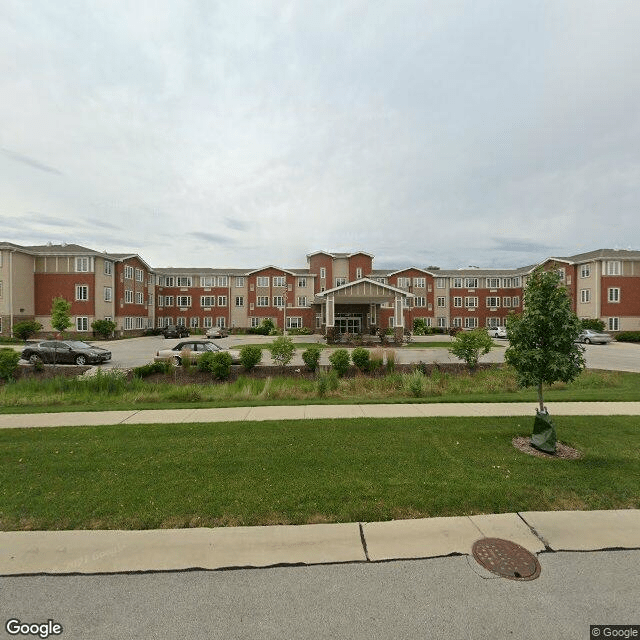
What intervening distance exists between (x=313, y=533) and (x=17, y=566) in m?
2.94

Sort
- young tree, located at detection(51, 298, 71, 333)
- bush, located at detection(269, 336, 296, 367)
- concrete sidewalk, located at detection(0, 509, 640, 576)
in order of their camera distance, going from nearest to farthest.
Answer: concrete sidewalk, located at detection(0, 509, 640, 576) < bush, located at detection(269, 336, 296, 367) < young tree, located at detection(51, 298, 71, 333)

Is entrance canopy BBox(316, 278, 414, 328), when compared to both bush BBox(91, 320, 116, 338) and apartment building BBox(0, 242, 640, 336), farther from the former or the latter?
bush BBox(91, 320, 116, 338)

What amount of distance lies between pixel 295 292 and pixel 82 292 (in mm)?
29044

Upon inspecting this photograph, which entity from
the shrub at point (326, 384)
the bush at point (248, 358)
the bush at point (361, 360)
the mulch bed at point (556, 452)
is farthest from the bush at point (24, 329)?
the mulch bed at point (556, 452)

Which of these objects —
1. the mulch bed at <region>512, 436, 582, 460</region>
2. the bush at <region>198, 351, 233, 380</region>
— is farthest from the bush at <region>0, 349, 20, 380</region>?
the mulch bed at <region>512, 436, 582, 460</region>

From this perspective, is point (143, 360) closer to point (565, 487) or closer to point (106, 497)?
point (106, 497)

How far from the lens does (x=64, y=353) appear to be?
2134 centimetres

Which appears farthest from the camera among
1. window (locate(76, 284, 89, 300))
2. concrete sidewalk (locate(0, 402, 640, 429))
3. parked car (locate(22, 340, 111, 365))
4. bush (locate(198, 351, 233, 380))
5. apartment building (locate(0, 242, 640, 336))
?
window (locate(76, 284, 89, 300))

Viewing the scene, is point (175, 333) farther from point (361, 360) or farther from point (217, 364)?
point (361, 360)

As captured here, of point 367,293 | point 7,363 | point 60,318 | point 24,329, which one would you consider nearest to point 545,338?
point 7,363

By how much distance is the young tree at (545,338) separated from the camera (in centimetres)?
662

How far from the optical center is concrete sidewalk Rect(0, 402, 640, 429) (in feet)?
28.8

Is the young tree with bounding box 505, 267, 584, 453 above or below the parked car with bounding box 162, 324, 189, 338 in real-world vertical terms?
above

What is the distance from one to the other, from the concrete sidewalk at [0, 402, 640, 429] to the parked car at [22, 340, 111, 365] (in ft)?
44.4
